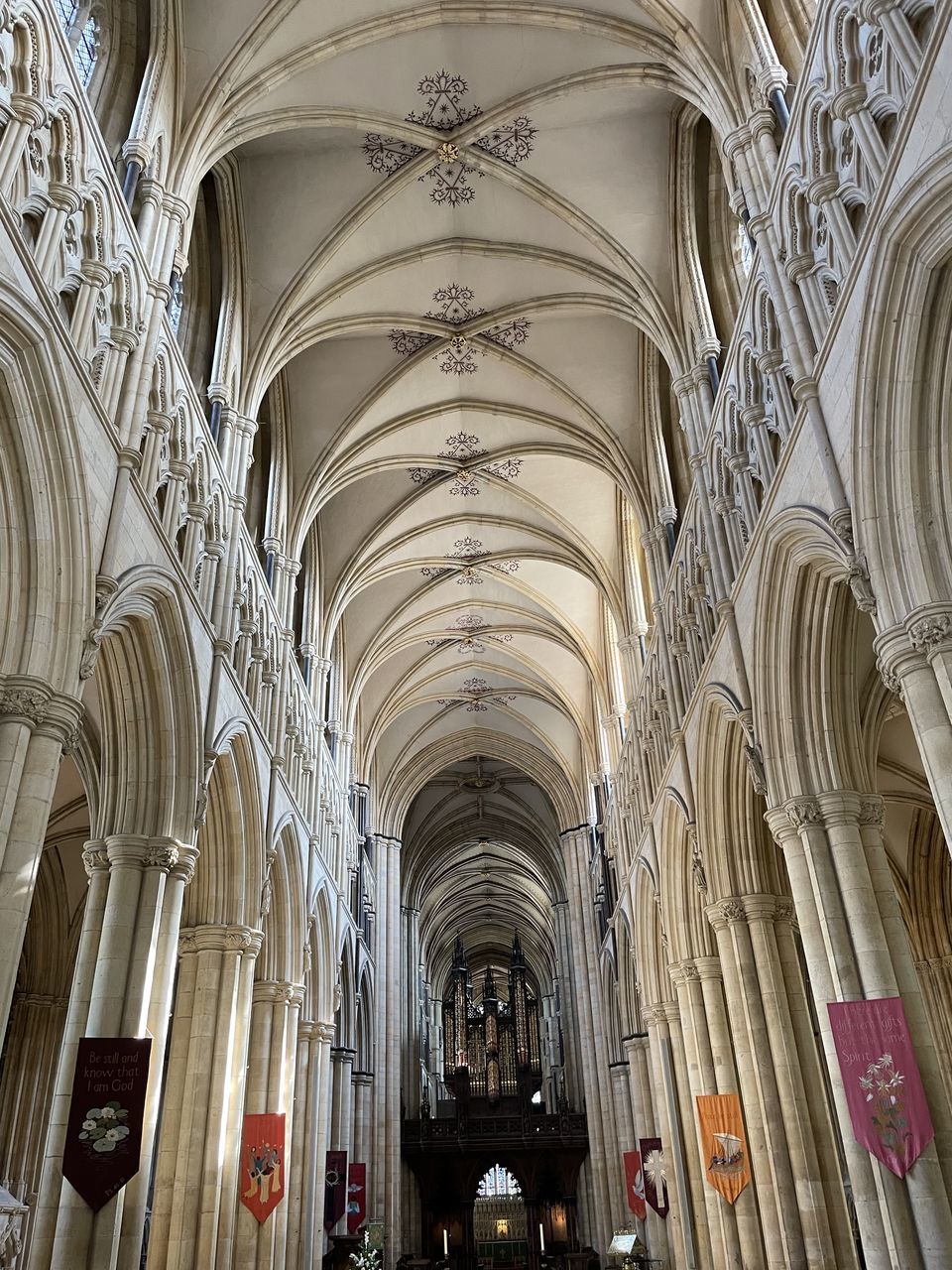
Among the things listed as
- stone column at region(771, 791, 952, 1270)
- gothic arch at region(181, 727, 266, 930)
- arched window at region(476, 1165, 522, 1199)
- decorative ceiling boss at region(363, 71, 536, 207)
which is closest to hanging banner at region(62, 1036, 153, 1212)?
gothic arch at region(181, 727, 266, 930)

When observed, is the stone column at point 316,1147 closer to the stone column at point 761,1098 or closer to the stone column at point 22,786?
the stone column at point 761,1098

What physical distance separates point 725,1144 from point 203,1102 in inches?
243

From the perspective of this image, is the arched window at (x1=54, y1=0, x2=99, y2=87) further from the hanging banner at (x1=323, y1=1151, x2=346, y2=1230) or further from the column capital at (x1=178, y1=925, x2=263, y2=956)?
the hanging banner at (x1=323, y1=1151, x2=346, y2=1230)

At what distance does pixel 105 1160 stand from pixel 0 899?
108 inches

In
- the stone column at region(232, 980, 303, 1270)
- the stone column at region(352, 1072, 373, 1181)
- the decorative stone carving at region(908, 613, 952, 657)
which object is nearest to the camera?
the decorative stone carving at region(908, 613, 952, 657)

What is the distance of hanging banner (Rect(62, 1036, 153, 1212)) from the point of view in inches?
322

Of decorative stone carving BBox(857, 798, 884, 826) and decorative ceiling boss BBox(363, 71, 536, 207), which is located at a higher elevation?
decorative ceiling boss BBox(363, 71, 536, 207)

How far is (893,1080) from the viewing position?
812 cm

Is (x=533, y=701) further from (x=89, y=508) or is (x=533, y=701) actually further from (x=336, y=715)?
(x=89, y=508)

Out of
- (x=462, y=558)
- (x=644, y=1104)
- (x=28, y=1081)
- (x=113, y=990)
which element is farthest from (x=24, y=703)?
(x=644, y=1104)

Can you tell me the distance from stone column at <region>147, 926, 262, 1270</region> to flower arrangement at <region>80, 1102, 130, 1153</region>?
3.76 m

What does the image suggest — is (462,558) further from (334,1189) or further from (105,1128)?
(105,1128)

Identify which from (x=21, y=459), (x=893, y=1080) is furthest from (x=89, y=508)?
(x=893, y=1080)

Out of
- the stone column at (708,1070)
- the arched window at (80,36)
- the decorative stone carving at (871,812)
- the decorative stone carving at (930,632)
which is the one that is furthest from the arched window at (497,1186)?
the arched window at (80,36)
